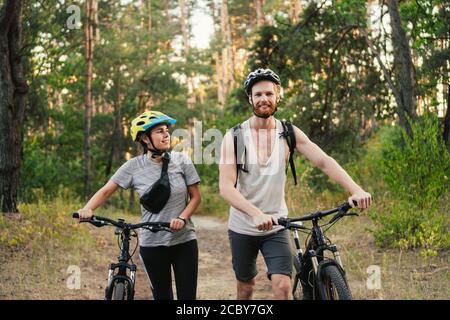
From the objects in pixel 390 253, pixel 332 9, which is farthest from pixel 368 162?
pixel 390 253

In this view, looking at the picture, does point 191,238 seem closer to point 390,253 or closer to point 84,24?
point 390,253

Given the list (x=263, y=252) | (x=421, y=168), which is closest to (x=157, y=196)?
(x=263, y=252)

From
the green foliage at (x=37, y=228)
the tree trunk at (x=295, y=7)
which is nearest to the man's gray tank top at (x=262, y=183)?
the green foliage at (x=37, y=228)

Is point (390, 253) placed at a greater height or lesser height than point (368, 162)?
lesser

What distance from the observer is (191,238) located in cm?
468

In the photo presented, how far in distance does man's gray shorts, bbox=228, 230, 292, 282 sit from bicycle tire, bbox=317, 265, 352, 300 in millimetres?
250

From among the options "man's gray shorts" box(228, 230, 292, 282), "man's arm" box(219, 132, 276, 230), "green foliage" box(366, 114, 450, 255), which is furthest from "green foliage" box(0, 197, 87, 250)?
"man's arm" box(219, 132, 276, 230)

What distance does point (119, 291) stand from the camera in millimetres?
4059

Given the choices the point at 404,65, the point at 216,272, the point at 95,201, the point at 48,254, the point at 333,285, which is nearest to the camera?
the point at 333,285

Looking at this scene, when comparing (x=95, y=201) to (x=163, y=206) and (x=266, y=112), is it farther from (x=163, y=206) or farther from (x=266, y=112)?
(x=266, y=112)

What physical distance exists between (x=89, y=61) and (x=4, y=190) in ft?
28.7

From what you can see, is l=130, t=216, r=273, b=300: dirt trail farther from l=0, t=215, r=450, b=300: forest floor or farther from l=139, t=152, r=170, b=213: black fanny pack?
l=139, t=152, r=170, b=213: black fanny pack

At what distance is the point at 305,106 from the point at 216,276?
5.63m

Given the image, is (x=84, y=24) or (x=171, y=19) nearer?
(x=84, y=24)
